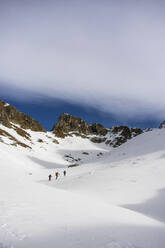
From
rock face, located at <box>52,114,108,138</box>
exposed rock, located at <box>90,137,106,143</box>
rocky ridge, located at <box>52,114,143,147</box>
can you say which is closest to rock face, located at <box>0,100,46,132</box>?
rocky ridge, located at <box>52,114,143,147</box>

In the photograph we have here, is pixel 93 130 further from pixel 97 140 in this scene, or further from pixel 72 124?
pixel 97 140

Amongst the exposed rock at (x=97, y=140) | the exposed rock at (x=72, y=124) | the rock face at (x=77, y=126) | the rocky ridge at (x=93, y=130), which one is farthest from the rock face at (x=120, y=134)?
the exposed rock at (x=72, y=124)

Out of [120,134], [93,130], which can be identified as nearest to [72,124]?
[93,130]

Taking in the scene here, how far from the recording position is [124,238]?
16.5 ft

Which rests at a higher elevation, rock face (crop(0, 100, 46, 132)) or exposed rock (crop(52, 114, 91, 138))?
exposed rock (crop(52, 114, 91, 138))

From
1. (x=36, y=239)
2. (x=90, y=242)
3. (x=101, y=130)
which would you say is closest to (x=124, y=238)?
(x=90, y=242)

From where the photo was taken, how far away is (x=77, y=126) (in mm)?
163375

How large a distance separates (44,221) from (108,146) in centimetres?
13145

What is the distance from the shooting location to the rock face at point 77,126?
157750mm

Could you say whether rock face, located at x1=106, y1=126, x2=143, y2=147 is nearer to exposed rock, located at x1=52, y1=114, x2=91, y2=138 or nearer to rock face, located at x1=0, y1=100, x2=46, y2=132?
exposed rock, located at x1=52, y1=114, x2=91, y2=138

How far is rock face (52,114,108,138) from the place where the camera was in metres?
158

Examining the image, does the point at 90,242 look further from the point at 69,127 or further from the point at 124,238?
the point at 69,127

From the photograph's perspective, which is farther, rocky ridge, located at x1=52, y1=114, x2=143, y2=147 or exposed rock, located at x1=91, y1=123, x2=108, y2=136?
exposed rock, located at x1=91, y1=123, x2=108, y2=136

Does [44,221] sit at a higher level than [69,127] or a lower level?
lower
